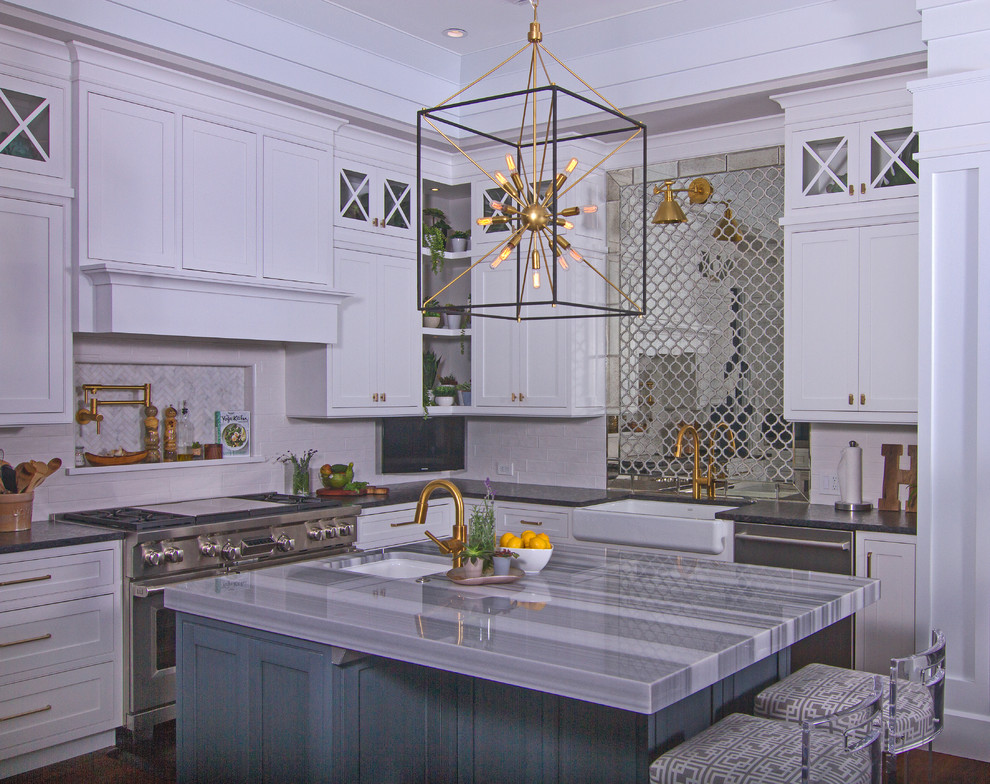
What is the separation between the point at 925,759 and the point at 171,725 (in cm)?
338

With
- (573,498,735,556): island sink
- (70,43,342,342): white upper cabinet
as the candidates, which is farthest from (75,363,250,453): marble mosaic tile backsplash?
(573,498,735,556): island sink

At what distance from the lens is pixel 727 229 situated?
5570mm

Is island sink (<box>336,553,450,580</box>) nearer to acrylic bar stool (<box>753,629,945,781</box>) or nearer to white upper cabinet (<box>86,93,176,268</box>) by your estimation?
acrylic bar stool (<box>753,629,945,781</box>)

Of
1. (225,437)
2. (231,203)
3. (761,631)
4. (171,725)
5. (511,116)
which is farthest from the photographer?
(511,116)

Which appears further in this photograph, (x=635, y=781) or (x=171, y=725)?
(x=171, y=725)

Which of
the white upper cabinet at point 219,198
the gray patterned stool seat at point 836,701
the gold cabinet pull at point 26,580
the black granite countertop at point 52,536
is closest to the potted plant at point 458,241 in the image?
the white upper cabinet at point 219,198

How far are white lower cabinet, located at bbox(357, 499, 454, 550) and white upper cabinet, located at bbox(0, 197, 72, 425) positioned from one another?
67.0 inches

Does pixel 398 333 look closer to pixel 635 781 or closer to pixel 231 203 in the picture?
pixel 231 203

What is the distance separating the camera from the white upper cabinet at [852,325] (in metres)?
4.65

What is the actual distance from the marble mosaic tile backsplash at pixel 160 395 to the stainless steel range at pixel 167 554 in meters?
0.39

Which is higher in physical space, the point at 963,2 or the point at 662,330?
the point at 963,2

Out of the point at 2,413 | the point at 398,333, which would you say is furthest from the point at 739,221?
the point at 2,413

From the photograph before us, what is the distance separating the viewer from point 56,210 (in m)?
4.20

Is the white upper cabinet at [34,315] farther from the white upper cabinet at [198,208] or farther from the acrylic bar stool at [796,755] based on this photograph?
the acrylic bar stool at [796,755]
